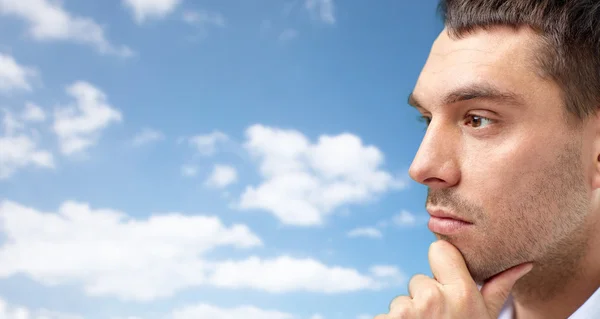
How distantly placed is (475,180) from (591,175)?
592mm

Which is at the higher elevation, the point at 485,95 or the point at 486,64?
the point at 486,64

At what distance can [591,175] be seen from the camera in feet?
9.11

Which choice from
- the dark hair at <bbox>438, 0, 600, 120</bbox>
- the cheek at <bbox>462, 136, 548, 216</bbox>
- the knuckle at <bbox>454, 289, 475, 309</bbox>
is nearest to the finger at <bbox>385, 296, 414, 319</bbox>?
the knuckle at <bbox>454, 289, 475, 309</bbox>

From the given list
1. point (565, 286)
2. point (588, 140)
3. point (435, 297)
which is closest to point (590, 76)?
point (588, 140)

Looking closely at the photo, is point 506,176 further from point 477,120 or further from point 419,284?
point 419,284

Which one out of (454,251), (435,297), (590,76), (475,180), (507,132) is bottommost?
(435,297)

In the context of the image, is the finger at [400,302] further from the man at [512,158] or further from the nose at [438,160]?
the nose at [438,160]

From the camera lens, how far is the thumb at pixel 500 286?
2705 millimetres

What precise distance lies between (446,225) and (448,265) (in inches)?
7.5

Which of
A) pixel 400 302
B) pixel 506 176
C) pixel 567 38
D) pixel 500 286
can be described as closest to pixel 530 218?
pixel 506 176

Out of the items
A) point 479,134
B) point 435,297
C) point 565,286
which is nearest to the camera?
point 435,297

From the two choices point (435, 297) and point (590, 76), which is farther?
point (590, 76)

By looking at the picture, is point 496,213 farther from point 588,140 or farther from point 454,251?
point 588,140

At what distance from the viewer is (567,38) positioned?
280 cm
